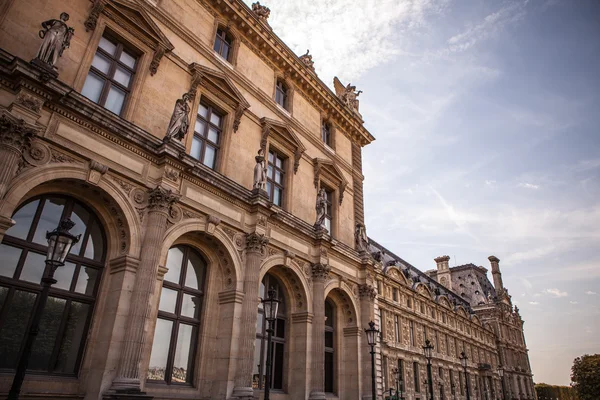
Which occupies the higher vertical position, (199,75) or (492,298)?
(492,298)

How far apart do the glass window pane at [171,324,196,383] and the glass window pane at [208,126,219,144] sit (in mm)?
7486

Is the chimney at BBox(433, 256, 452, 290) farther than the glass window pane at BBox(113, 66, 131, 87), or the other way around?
the chimney at BBox(433, 256, 452, 290)

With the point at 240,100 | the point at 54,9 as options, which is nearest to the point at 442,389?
the point at 240,100

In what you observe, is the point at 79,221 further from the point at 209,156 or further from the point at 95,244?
the point at 209,156

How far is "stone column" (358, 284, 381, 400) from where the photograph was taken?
804 inches

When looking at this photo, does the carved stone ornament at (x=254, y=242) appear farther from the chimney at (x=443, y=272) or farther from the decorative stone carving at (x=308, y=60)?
the chimney at (x=443, y=272)

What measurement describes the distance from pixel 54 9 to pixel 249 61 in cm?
909

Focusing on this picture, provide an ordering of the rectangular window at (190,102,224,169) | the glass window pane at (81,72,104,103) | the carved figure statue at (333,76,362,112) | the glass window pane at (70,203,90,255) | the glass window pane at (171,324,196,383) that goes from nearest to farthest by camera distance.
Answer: the glass window pane at (70,203,90,255) → the glass window pane at (81,72,104,103) → the glass window pane at (171,324,196,383) → the rectangular window at (190,102,224,169) → the carved figure statue at (333,76,362,112)

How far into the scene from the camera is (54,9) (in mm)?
12406

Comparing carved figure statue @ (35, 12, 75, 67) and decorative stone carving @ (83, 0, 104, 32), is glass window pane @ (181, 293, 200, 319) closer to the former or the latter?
carved figure statue @ (35, 12, 75, 67)

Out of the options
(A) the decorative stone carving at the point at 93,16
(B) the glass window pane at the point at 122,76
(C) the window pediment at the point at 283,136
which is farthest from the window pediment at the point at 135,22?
(C) the window pediment at the point at 283,136

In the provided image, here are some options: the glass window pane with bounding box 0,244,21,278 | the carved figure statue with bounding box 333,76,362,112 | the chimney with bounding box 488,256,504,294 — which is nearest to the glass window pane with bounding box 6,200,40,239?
the glass window pane with bounding box 0,244,21,278

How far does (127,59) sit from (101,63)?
45.4 inches

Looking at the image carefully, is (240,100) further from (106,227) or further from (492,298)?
(492,298)
